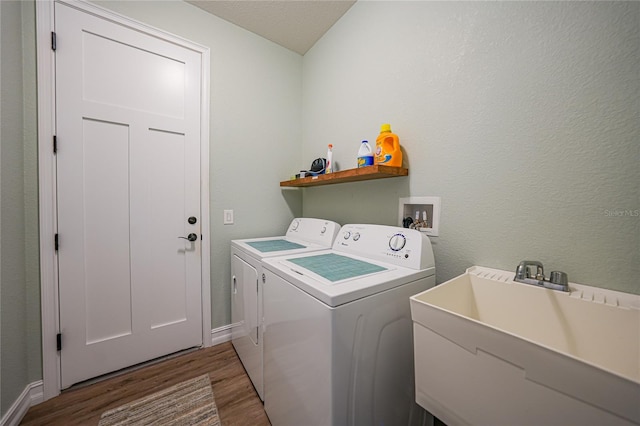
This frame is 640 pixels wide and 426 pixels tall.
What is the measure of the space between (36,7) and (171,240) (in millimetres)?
1562

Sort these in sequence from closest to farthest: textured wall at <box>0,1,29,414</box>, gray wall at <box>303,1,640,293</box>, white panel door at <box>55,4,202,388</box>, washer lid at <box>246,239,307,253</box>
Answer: gray wall at <box>303,1,640,293</box>
textured wall at <box>0,1,29,414</box>
white panel door at <box>55,4,202,388</box>
washer lid at <box>246,239,307,253</box>

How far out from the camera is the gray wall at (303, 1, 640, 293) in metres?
0.74

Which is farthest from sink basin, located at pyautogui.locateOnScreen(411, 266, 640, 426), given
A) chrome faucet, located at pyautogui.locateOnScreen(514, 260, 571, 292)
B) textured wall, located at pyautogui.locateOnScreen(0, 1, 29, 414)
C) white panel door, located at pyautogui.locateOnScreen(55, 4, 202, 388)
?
textured wall, located at pyautogui.locateOnScreen(0, 1, 29, 414)

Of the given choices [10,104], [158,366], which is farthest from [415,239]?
[10,104]

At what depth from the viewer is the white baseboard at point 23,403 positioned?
1.14m

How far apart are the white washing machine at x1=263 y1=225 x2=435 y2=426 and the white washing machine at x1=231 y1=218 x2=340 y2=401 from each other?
13cm

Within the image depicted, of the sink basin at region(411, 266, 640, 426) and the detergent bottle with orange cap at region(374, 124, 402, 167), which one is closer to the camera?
the sink basin at region(411, 266, 640, 426)

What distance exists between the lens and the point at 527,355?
51 centimetres

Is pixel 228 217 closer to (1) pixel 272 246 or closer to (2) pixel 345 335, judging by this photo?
(1) pixel 272 246

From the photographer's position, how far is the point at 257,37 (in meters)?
2.05

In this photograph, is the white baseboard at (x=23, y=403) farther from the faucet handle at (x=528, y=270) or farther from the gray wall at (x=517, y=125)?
the faucet handle at (x=528, y=270)

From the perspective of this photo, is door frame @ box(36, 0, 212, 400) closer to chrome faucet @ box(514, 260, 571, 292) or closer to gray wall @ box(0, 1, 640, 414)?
gray wall @ box(0, 1, 640, 414)

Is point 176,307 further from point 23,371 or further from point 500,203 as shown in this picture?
point 500,203

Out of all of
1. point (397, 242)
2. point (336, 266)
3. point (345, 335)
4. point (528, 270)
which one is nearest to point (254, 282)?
point (336, 266)
